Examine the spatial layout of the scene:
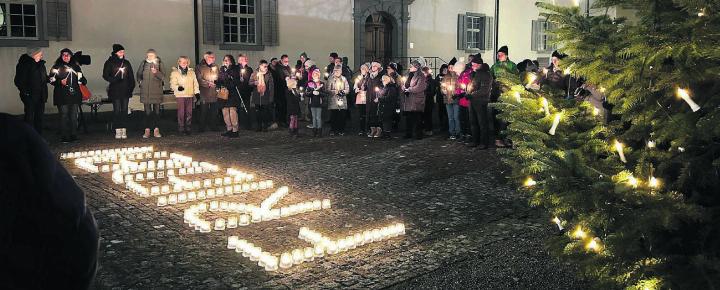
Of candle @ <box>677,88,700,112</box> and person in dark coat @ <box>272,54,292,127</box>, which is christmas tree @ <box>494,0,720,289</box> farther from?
person in dark coat @ <box>272,54,292,127</box>

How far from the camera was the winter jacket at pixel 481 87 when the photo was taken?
39.1ft

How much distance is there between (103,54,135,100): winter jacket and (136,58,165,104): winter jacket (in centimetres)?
36

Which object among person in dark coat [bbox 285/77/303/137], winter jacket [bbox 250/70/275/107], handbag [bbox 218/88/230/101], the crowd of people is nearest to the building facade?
the crowd of people

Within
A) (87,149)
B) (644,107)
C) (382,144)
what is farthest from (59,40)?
(644,107)

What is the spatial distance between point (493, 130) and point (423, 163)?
338cm

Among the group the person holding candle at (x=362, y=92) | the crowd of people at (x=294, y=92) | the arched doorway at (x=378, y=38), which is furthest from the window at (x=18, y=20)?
the arched doorway at (x=378, y=38)

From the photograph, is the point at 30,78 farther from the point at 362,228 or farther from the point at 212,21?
the point at 362,228

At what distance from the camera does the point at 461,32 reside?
25.9 meters

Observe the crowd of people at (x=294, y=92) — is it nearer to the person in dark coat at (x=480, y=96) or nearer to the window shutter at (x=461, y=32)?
the person in dark coat at (x=480, y=96)

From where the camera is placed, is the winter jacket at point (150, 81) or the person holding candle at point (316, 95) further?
the winter jacket at point (150, 81)

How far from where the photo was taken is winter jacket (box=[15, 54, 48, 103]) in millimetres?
12641

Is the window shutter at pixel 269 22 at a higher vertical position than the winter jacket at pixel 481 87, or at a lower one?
higher

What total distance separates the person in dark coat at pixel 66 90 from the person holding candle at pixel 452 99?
718 cm

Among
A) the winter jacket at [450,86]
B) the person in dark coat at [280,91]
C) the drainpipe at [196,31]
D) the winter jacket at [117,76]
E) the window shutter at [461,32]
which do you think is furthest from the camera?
the window shutter at [461,32]
